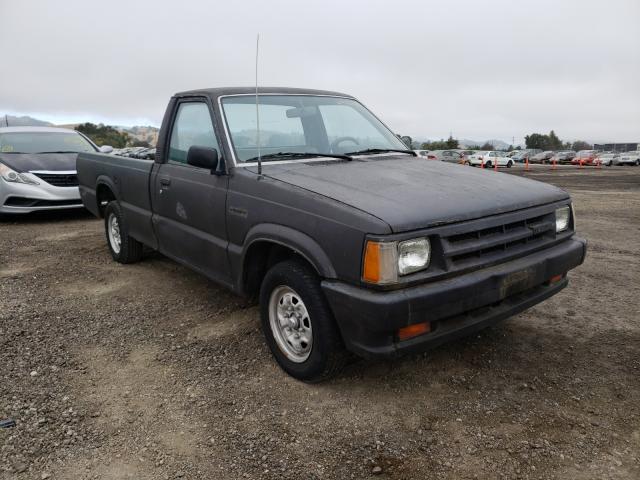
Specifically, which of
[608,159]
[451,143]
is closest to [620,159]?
[608,159]

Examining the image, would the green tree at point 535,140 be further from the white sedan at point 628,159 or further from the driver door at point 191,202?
the driver door at point 191,202

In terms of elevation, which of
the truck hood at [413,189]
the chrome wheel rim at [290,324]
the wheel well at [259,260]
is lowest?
the chrome wheel rim at [290,324]

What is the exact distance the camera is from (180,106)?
13.7ft

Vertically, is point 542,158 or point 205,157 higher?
point 205,157

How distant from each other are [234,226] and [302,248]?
31.1 inches

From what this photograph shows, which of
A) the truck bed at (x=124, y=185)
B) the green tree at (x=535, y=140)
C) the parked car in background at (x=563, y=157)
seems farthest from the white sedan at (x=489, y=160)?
the green tree at (x=535, y=140)

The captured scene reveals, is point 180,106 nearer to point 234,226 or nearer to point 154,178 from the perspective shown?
point 154,178

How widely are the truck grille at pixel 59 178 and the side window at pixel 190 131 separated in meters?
4.61

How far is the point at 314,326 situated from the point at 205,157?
1403 mm

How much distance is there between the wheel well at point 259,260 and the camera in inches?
123

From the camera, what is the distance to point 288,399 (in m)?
2.83

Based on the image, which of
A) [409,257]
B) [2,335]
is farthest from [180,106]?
[409,257]

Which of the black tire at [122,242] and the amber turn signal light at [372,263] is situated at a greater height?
the amber turn signal light at [372,263]

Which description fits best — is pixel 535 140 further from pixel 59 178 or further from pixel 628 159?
pixel 59 178
